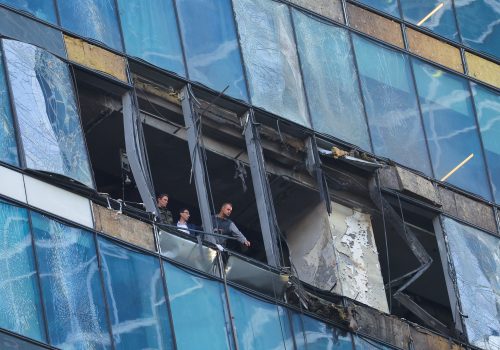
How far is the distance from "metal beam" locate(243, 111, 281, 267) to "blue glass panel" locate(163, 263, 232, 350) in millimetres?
2235

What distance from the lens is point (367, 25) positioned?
43.4 meters

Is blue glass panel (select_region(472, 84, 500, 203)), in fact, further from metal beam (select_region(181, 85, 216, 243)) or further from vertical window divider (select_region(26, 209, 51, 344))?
vertical window divider (select_region(26, 209, 51, 344))

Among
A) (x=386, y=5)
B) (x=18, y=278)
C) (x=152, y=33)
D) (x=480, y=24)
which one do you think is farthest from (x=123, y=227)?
(x=480, y=24)

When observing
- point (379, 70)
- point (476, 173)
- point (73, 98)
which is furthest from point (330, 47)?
point (73, 98)

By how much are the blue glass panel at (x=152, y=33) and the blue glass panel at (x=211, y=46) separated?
0.25 meters

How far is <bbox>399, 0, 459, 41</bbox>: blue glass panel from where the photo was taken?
44.6m

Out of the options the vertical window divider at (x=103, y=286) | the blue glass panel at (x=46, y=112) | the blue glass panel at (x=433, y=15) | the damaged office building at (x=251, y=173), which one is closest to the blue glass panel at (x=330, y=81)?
the damaged office building at (x=251, y=173)

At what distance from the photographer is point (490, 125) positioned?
44.2 m

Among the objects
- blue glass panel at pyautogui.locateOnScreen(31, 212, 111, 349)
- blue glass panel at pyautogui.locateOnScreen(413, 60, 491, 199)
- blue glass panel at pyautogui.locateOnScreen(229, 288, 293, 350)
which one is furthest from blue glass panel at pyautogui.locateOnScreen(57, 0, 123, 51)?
blue glass panel at pyautogui.locateOnScreen(413, 60, 491, 199)

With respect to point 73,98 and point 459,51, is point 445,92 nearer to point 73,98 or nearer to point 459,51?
point 459,51

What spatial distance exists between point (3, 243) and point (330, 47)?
10447 millimetres

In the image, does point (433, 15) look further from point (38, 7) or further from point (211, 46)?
point (38, 7)

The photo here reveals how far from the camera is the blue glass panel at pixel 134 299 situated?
34.8 metres

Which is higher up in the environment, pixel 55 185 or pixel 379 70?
pixel 379 70
